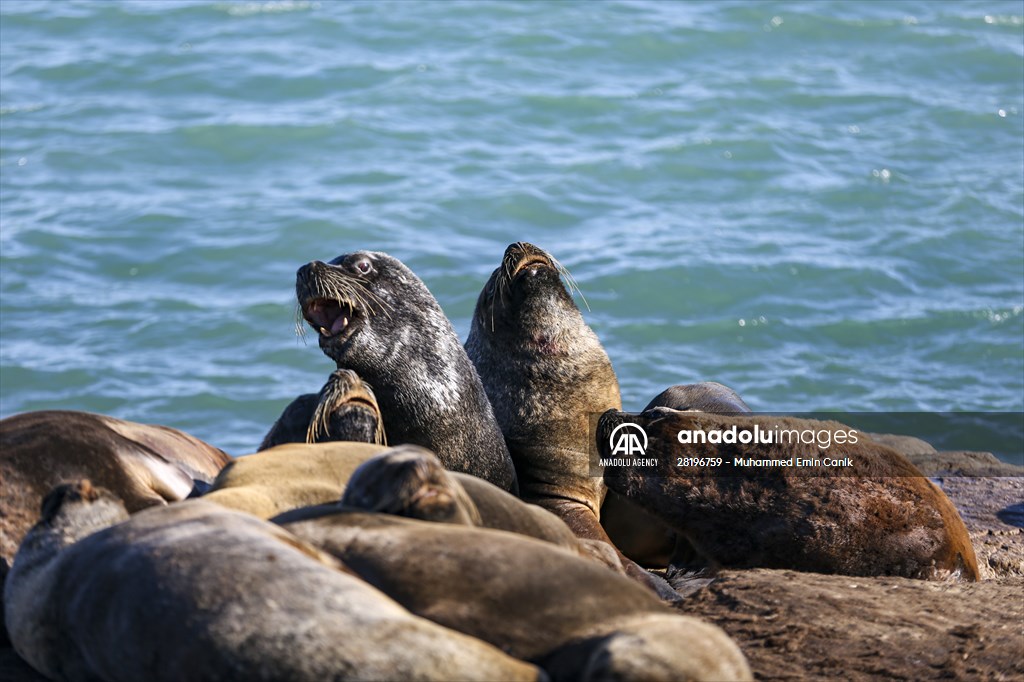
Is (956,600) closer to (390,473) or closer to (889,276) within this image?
(390,473)

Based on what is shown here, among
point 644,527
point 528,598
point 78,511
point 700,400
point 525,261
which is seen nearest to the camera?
point 528,598

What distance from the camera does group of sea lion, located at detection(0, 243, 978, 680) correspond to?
11.2ft

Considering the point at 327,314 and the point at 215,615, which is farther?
the point at 327,314

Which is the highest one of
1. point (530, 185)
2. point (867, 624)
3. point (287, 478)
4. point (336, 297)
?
point (336, 297)

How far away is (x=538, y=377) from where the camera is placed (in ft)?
23.6

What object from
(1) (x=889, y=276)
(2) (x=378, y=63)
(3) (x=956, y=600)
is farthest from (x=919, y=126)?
(3) (x=956, y=600)

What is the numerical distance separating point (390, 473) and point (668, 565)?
274 centimetres

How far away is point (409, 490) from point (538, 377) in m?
3.17

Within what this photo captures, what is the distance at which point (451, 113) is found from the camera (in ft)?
74.1

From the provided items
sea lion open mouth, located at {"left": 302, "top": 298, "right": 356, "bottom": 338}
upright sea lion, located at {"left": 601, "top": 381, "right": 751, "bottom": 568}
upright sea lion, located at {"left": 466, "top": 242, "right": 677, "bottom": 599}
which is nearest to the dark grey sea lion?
upright sea lion, located at {"left": 601, "top": 381, "right": 751, "bottom": 568}

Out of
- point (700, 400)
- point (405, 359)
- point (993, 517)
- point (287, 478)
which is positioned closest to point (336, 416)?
point (405, 359)

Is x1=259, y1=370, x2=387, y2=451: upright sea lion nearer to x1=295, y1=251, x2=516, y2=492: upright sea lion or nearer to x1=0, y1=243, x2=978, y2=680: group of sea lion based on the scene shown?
A: x1=0, y1=243, x2=978, y2=680: group of sea lion

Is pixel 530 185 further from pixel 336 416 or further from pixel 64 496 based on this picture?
pixel 64 496

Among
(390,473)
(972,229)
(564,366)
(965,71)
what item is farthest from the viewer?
(965,71)
